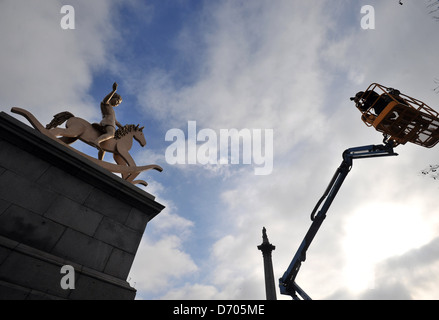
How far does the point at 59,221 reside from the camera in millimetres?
5340

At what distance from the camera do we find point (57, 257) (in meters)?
4.81

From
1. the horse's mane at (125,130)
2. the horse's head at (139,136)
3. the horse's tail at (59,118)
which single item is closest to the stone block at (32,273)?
the horse's tail at (59,118)

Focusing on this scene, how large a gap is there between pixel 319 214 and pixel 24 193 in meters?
12.3

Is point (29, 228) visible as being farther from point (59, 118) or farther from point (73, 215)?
point (59, 118)

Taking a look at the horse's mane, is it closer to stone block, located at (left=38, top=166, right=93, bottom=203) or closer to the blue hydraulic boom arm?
stone block, located at (left=38, top=166, right=93, bottom=203)

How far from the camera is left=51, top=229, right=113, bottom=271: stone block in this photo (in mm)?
5113

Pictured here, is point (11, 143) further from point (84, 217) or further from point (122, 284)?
point (122, 284)

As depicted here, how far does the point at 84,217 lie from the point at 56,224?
586 mm

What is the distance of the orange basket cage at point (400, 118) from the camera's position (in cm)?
920

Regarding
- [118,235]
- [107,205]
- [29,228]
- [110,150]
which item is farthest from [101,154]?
[29,228]

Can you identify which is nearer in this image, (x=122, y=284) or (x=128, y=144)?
(x=122, y=284)

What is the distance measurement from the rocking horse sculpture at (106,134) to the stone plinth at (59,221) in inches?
29.8
